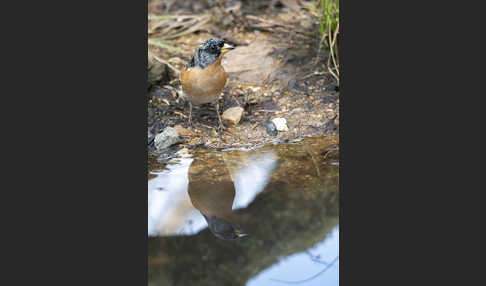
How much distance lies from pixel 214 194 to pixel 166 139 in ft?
3.28

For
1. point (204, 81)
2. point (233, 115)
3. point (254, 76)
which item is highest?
point (204, 81)

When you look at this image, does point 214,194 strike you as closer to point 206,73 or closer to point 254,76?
point 206,73

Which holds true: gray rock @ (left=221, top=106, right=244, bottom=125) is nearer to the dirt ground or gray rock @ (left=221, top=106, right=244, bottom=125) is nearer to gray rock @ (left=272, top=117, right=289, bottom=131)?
the dirt ground

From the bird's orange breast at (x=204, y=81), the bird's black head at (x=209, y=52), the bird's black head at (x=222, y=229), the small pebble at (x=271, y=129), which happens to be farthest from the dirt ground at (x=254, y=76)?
the bird's black head at (x=222, y=229)

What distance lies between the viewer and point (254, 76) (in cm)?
560

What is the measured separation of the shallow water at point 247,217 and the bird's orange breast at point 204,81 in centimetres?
60

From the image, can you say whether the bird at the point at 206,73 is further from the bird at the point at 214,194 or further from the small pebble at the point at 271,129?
the bird at the point at 214,194

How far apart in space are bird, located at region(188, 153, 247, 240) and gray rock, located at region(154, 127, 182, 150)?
359 millimetres

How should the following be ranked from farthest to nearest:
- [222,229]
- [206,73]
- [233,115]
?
1. [233,115]
2. [206,73]
3. [222,229]

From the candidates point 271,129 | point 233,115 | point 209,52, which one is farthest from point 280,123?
point 209,52

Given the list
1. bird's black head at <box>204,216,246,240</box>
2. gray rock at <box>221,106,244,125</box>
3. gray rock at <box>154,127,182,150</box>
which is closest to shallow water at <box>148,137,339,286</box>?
bird's black head at <box>204,216,246,240</box>

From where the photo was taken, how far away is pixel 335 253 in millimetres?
3039

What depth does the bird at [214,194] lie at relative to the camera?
330 cm

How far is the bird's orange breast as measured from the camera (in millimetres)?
4688
